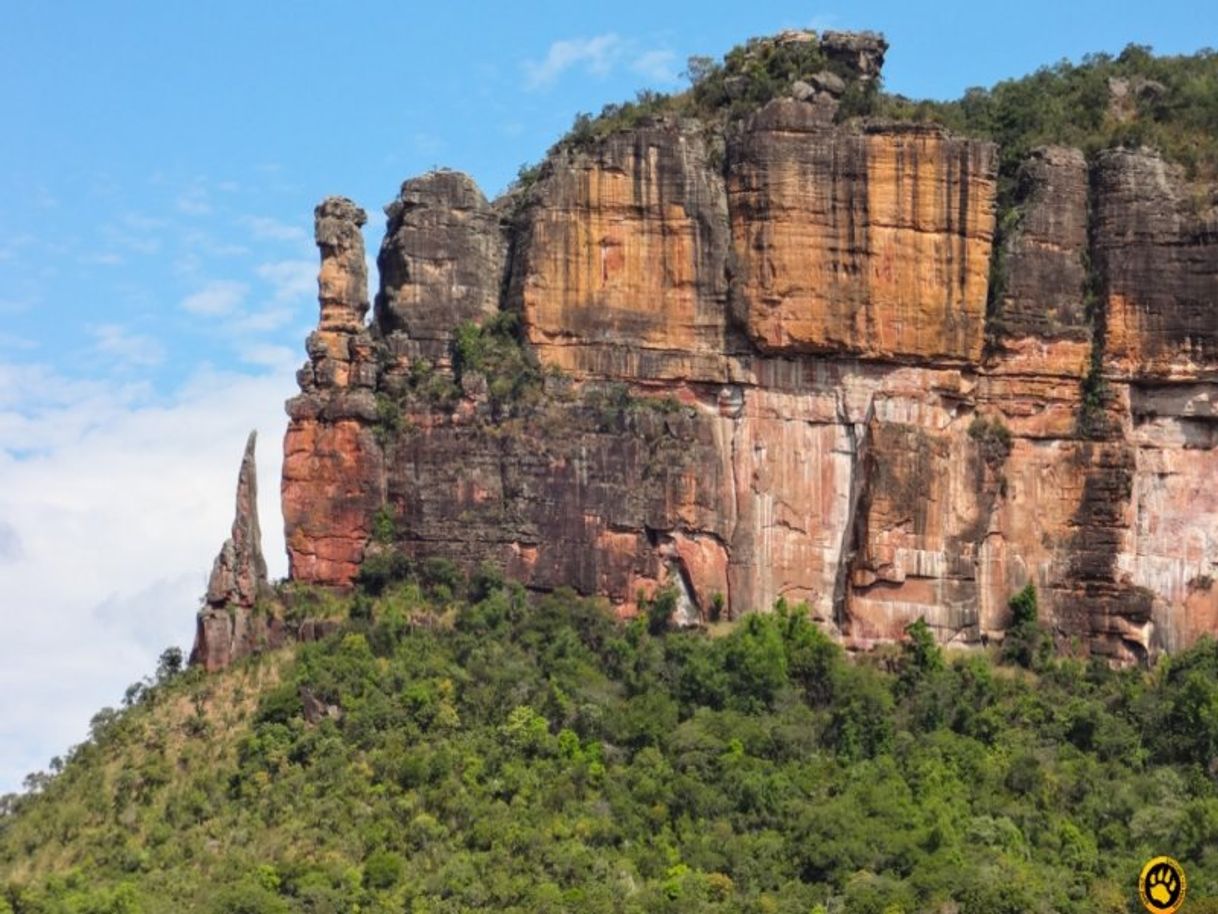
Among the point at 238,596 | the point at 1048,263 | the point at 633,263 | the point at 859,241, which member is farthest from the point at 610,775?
the point at 1048,263

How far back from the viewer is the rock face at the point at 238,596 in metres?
62.0

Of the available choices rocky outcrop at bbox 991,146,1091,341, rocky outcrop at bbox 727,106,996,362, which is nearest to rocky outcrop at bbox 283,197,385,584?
rocky outcrop at bbox 727,106,996,362

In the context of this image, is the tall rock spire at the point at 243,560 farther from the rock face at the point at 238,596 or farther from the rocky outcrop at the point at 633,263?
the rocky outcrop at the point at 633,263

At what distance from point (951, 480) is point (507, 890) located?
16.7 m

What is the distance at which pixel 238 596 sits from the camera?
62.4m

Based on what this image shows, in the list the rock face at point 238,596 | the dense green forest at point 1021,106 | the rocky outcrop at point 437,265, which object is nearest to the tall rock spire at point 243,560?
the rock face at point 238,596

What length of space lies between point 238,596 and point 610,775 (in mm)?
10082

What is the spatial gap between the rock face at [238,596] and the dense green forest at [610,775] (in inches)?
28.2

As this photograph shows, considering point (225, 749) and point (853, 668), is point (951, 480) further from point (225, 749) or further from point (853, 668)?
point (225, 749)

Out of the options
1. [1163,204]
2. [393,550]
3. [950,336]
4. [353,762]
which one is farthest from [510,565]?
[1163,204]

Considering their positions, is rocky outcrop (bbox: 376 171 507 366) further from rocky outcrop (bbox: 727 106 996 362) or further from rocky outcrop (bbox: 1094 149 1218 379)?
rocky outcrop (bbox: 1094 149 1218 379)

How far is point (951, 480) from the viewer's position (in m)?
64.1

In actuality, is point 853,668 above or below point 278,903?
above

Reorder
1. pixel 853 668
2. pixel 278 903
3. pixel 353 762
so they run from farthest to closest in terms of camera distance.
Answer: pixel 853 668 < pixel 353 762 < pixel 278 903
